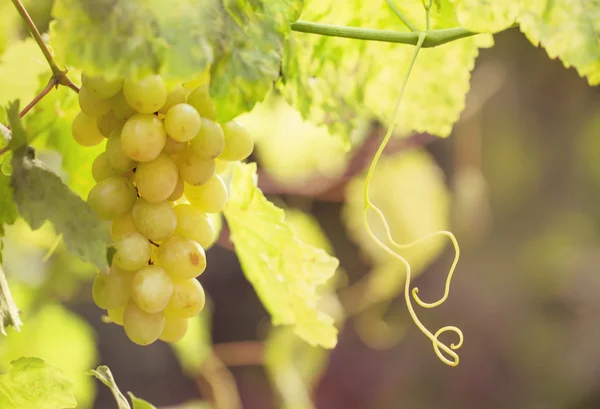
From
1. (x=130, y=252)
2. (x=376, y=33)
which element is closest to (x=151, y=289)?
(x=130, y=252)

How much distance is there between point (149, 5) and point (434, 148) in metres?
1.34

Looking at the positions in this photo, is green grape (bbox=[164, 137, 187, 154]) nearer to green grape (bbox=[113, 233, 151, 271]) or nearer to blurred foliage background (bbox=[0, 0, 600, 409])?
green grape (bbox=[113, 233, 151, 271])

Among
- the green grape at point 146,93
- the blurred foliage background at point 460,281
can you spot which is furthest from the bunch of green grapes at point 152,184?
the blurred foliage background at point 460,281

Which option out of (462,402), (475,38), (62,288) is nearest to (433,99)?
(475,38)

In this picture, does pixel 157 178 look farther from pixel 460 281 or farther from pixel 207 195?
pixel 460 281

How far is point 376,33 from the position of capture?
0.28 metres

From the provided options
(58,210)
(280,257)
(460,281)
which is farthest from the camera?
(460,281)

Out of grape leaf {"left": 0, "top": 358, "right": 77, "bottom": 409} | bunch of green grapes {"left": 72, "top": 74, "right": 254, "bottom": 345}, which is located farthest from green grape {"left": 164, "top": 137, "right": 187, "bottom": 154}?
grape leaf {"left": 0, "top": 358, "right": 77, "bottom": 409}

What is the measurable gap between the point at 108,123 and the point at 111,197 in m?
0.03

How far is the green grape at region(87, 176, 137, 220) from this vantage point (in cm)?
26

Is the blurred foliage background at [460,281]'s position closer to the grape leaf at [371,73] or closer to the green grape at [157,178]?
the grape leaf at [371,73]

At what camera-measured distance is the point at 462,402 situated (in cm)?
162

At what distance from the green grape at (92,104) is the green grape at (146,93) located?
16mm

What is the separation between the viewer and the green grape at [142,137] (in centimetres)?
24
